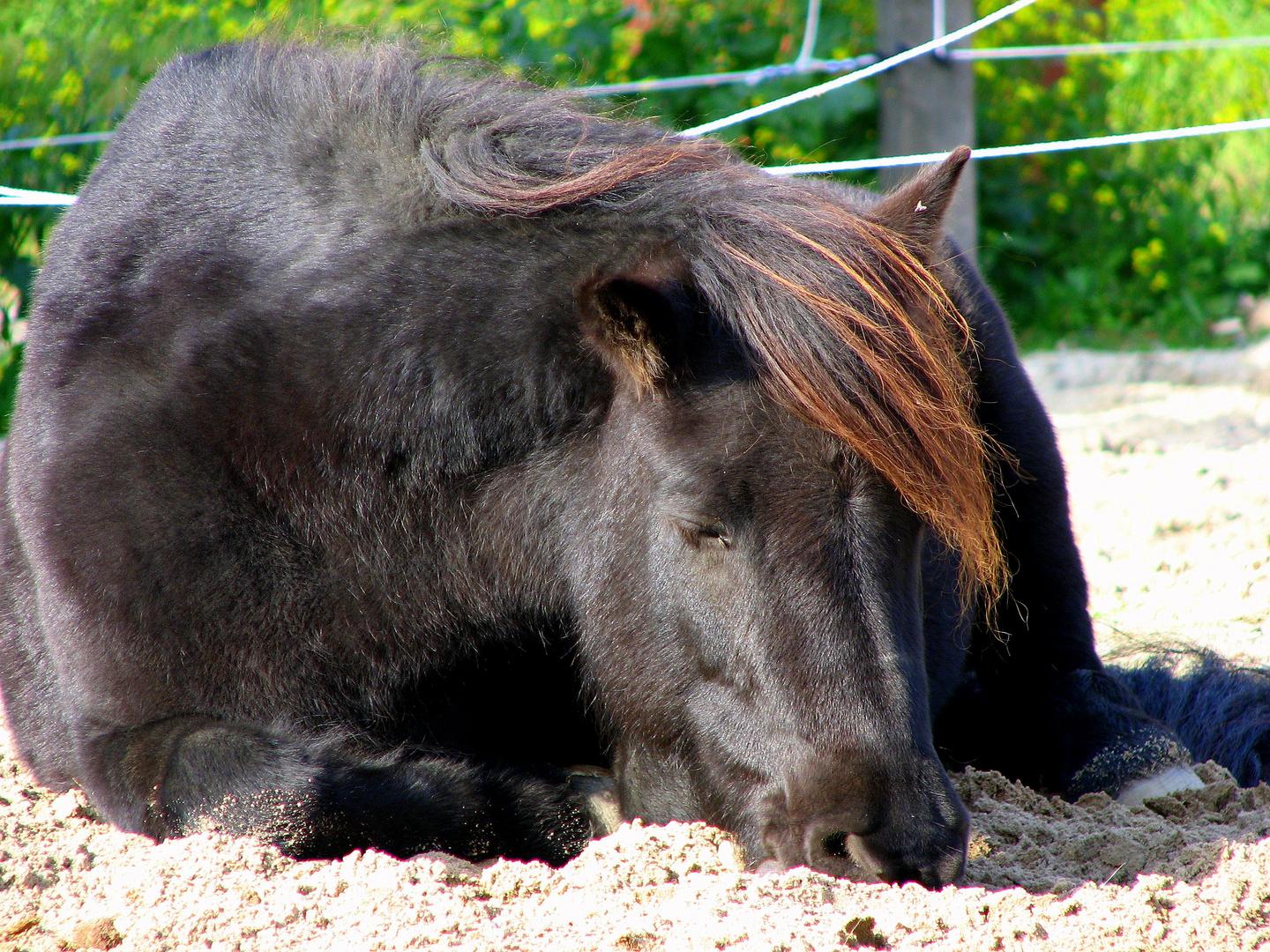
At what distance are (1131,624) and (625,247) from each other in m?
2.58

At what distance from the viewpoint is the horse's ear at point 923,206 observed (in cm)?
238

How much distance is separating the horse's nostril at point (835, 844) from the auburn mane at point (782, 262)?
561 millimetres

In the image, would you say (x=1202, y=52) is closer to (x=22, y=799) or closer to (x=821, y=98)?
(x=821, y=98)

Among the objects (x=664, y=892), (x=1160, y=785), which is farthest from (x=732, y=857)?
(x=1160, y=785)

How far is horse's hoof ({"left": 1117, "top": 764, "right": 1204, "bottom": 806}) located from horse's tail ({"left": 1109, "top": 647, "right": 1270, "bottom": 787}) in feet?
0.67

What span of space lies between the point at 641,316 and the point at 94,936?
1.34m

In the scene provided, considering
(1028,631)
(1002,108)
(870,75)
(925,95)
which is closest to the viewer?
(1028,631)

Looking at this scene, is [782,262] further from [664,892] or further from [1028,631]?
[1028,631]

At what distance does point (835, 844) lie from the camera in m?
2.00

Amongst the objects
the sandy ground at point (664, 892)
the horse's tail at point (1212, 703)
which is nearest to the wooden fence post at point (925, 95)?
the horse's tail at point (1212, 703)

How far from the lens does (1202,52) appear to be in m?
10.5

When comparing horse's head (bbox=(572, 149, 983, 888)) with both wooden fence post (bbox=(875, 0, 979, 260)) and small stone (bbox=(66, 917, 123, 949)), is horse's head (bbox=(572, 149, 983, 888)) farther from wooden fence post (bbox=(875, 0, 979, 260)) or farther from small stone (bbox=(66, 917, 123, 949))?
wooden fence post (bbox=(875, 0, 979, 260))

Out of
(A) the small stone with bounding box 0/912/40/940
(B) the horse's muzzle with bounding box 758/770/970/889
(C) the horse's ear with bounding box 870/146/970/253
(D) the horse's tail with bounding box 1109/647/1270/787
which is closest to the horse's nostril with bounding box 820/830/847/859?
(B) the horse's muzzle with bounding box 758/770/970/889

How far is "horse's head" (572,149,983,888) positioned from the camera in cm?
199
